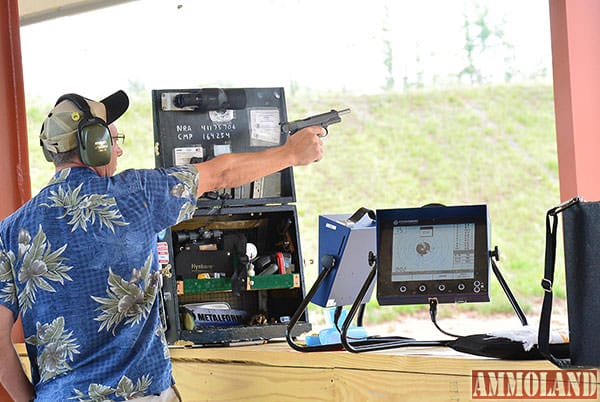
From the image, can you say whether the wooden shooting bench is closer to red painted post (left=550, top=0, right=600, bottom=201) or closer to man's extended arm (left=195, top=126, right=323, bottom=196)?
man's extended arm (left=195, top=126, right=323, bottom=196)

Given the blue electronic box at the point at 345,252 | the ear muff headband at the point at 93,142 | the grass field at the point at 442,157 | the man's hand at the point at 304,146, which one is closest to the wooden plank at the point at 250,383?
the blue electronic box at the point at 345,252

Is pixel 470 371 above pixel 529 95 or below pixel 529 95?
below

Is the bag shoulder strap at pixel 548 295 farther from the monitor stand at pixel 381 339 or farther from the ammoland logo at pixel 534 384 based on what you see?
the monitor stand at pixel 381 339

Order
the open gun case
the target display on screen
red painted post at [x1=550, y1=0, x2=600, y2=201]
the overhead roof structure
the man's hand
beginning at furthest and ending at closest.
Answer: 1. the overhead roof structure
2. red painted post at [x1=550, y1=0, x2=600, y2=201]
3. the open gun case
4. the man's hand
5. the target display on screen

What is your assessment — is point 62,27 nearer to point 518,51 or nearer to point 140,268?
point 518,51

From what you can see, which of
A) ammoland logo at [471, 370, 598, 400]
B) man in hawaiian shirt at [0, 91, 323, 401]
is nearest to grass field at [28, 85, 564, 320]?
man in hawaiian shirt at [0, 91, 323, 401]

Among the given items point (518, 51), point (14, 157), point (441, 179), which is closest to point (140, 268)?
point (14, 157)

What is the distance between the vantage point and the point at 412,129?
11.4m

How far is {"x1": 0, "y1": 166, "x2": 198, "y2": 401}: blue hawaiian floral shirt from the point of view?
2.72m

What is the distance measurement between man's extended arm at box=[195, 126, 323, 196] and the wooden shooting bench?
2.06 feet

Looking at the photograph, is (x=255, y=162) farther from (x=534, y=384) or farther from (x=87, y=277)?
(x=534, y=384)

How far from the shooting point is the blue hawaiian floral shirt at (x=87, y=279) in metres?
2.72

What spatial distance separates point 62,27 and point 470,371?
7833 millimetres

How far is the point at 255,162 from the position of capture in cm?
304
